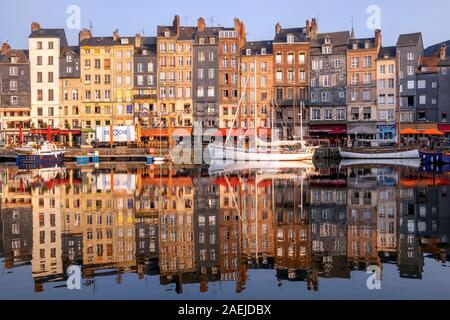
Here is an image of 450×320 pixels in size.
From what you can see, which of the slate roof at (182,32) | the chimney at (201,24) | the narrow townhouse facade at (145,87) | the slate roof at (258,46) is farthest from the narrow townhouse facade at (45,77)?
A: the slate roof at (258,46)

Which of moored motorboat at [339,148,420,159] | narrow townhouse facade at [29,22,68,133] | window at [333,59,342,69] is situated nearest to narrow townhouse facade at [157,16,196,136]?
narrow townhouse facade at [29,22,68,133]

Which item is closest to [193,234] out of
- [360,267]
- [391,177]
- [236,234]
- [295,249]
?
[236,234]

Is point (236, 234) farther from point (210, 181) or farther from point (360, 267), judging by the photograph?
point (210, 181)

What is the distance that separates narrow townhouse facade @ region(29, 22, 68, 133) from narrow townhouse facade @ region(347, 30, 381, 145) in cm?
4310

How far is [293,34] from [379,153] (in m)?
22.9

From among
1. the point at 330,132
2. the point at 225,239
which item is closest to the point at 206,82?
the point at 330,132

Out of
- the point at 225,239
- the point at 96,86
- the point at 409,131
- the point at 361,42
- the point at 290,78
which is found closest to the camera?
the point at 225,239

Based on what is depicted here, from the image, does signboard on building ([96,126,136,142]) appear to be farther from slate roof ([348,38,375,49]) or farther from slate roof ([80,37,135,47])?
slate roof ([348,38,375,49])

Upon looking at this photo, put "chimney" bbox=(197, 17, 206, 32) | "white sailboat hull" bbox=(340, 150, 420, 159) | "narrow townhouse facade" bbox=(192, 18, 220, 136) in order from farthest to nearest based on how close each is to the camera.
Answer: "chimney" bbox=(197, 17, 206, 32), "narrow townhouse facade" bbox=(192, 18, 220, 136), "white sailboat hull" bbox=(340, 150, 420, 159)

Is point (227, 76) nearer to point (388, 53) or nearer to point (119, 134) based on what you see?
point (119, 134)

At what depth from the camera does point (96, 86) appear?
81438 mm

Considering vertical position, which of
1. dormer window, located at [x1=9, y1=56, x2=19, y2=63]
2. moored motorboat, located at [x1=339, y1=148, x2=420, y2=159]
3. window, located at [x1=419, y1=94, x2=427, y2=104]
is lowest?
moored motorboat, located at [x1=339, y1=148, x2=420, y2=159]

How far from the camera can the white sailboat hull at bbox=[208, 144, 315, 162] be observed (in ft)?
211

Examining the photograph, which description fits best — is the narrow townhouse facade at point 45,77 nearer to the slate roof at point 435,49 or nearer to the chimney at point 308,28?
the chimney at point 308,28
